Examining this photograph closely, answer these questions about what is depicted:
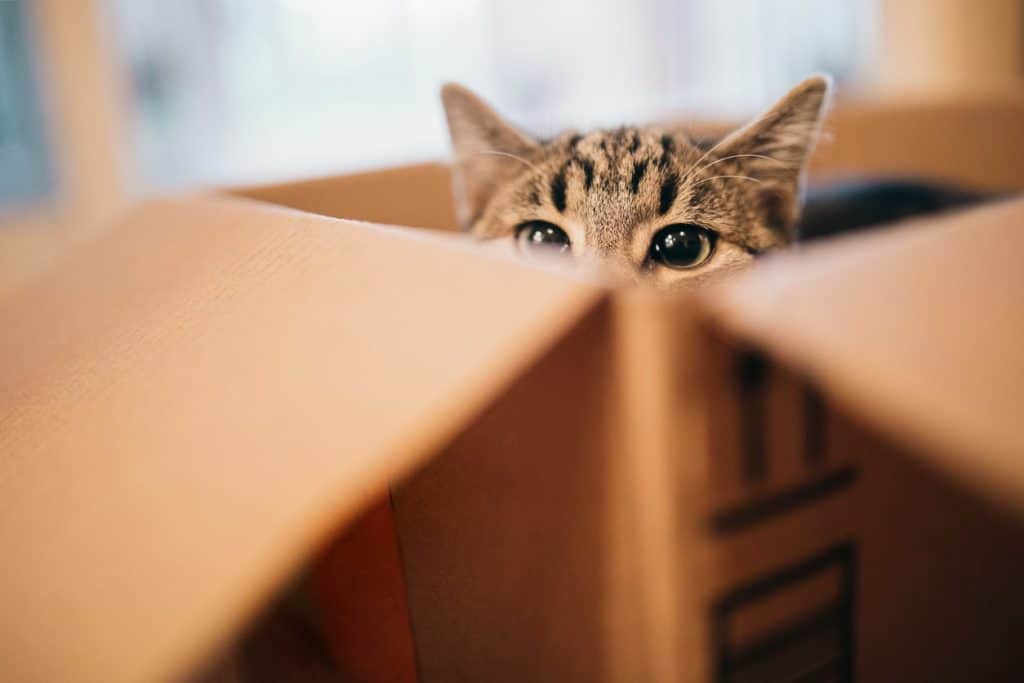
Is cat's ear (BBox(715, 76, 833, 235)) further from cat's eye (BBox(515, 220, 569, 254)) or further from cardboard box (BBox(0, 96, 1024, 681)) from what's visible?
cardboard box (BBox(0, 96, 1024, 681))

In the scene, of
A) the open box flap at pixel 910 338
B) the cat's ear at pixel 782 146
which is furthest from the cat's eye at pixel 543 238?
the open box flap at pixel 910 338

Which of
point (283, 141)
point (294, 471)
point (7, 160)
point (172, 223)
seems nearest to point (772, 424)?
point (294, 471)

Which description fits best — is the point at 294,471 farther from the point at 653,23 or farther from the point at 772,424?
the point at 653,23

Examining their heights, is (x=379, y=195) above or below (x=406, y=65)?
below

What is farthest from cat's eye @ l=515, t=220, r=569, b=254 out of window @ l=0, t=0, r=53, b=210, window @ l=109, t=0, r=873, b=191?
window @ l=0, t=0, r=53, b=210

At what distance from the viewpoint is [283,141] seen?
278cm

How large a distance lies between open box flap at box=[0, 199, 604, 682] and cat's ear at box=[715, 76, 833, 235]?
0.54m

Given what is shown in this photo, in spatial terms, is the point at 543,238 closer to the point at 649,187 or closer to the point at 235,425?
the point at 649,187

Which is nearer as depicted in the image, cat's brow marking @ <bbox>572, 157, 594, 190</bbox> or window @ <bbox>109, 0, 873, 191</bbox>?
cat's brow marking @ <bbox>572, 157, 594, 190</bbox>

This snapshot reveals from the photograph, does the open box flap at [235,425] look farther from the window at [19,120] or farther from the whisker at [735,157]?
the window at [19,120]

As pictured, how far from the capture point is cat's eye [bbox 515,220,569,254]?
796mm

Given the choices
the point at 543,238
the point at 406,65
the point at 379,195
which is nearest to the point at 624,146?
the point at 543,238

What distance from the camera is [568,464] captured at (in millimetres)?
347

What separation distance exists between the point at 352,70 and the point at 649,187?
7.81 feet
